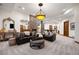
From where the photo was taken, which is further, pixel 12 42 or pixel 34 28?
pixel 34 28

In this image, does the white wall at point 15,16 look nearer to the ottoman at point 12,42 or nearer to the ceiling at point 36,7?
the ceiling at point 36,7

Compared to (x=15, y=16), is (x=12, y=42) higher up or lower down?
lower down

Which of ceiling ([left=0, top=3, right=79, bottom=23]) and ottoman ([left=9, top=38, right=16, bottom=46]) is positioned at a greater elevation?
ceiling ([left=0, top=3, right=79, bottom=23])

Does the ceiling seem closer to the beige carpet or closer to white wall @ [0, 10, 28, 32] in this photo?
white wall @ [0, 10, 28, 32]

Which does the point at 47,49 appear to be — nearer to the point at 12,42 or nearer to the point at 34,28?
the point at 34,28

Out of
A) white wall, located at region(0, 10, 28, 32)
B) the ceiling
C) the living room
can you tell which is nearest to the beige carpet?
the living room

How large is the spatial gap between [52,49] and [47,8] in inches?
37.0

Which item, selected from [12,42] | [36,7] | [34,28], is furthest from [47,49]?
[36,7]

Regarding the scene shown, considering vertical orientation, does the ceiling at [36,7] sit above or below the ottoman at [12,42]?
above

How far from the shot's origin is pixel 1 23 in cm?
262

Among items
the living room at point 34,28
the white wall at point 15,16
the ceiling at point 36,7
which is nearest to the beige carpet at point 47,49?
the living room at point 34,28

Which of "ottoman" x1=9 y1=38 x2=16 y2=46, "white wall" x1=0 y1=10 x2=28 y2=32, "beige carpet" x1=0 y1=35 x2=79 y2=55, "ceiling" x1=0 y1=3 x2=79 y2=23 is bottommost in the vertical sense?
"beige carpet" x1=0 y1=35 x2=79 y2=55
